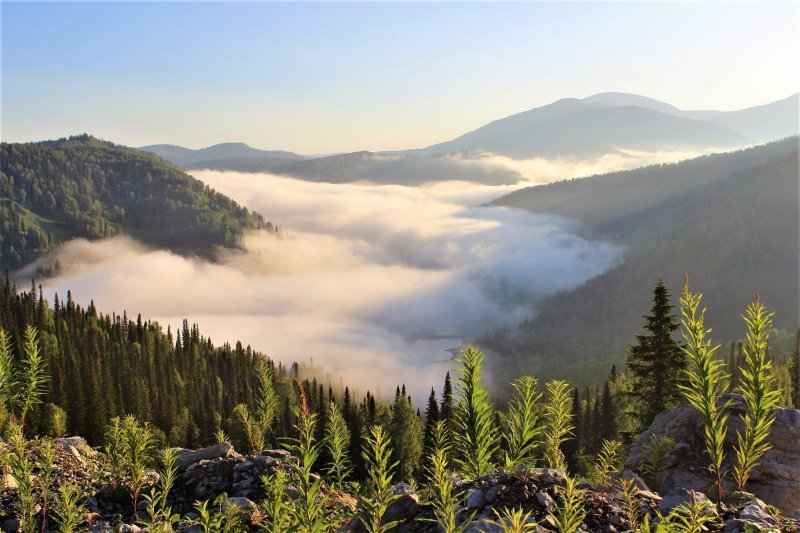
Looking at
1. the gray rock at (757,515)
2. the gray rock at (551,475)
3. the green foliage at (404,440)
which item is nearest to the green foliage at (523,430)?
the gray rock at (551,475)

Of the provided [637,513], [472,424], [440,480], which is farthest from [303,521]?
[637,513]

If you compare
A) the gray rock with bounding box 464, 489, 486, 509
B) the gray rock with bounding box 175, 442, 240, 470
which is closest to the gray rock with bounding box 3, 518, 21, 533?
the gray rock with bounding box 175, 442, 240, 470

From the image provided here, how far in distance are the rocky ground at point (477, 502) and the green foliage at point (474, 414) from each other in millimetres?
519

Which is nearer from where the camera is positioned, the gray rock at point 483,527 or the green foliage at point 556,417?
the gray rock at point 483,527

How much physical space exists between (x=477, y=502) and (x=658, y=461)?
36.4 feet

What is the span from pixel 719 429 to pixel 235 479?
1451 centimetres

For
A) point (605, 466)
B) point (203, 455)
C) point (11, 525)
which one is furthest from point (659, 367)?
point (11, 525)

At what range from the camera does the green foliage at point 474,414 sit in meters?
12.1

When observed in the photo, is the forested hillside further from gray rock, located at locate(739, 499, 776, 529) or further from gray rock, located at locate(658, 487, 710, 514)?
gray rock, located at locate(739, 499, 776, 529)

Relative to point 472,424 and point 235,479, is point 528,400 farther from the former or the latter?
point 235,479

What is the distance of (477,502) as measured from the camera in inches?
451

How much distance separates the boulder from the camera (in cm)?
1839

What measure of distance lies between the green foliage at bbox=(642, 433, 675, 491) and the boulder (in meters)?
0.22

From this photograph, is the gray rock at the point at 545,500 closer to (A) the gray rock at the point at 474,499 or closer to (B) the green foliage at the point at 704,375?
(A) the gray rock at the point at 474,499
